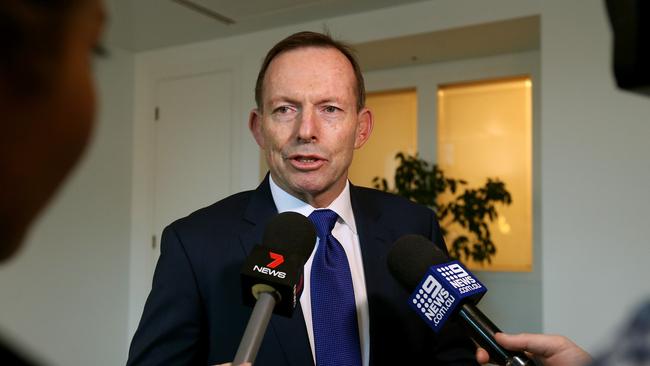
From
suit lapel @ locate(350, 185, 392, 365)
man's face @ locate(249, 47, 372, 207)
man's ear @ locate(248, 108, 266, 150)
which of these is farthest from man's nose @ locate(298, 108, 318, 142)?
suit lapel @ locate(350, 185, 392, 365)

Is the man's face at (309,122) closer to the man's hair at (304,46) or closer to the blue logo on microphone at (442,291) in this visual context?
the man's hair at (304,46)

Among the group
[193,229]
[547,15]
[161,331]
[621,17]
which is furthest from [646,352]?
[547,15]

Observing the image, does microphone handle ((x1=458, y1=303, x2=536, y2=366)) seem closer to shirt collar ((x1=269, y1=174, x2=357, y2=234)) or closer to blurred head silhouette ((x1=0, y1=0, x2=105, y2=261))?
shirt collar ((x1=269, y1=174, x2=357, y2=234))

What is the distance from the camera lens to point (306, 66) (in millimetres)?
1469

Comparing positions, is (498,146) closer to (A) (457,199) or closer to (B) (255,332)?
(A) (457,199)

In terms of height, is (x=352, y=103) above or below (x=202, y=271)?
above

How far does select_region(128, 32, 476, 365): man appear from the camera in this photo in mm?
1278

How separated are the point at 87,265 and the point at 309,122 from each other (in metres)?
3.96

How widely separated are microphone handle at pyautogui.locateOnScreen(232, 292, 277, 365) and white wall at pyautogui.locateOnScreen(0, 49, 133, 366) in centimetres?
369

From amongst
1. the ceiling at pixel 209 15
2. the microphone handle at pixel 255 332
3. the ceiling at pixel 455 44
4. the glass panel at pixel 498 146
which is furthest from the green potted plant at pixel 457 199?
the microphone handle at pixel 255 332

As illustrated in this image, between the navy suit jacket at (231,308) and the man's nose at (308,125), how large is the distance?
17cm

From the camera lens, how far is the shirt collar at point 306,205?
146 centimetres

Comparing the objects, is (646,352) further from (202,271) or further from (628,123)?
(628,123)

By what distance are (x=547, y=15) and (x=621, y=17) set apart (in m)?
3.50
